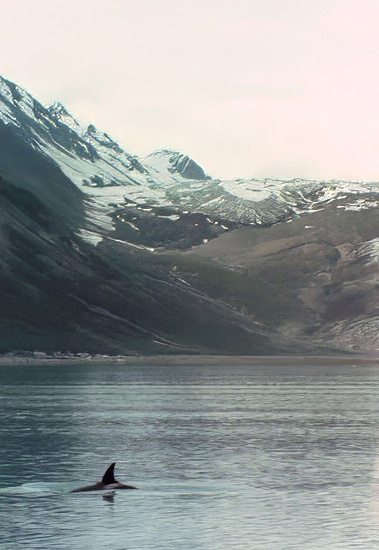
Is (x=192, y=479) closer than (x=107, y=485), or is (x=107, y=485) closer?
(x=107, y=485)

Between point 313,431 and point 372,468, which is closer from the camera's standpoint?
point 372,468

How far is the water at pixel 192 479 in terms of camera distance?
58375mm

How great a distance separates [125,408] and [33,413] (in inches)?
683

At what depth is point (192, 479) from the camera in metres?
79.9

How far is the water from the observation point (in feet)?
192

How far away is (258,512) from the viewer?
65312mm

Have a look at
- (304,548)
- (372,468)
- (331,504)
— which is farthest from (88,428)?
(304,548)

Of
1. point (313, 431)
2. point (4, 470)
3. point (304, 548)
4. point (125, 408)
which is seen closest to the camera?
point (304, 548)

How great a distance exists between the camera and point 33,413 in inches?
5792

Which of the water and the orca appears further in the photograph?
the orca

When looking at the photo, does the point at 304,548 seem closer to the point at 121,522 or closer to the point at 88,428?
the point at 121,522

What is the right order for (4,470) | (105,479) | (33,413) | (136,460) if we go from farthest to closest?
(33,413)
(136,460)
(4,470)
(105,479)

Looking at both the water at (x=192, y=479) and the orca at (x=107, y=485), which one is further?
the orca at (x=107, y=485)

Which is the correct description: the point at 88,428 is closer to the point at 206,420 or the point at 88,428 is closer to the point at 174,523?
the point at 206,420
